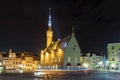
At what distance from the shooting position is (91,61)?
461 feet

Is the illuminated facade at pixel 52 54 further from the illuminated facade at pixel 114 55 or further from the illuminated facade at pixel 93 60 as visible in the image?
the illuminated facade at pixel 114 55

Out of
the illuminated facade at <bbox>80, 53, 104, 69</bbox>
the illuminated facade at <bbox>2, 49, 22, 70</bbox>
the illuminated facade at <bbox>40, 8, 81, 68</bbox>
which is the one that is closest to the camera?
the illuminated facade at <bbox>40, 8, 81, 68</bbox>

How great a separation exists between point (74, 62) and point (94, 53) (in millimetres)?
35518

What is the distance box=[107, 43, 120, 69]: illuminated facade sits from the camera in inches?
4769

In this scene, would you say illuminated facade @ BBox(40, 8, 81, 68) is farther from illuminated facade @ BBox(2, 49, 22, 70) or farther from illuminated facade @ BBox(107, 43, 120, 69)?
illuminated facade @ BBox(2, 49, 22, 70)

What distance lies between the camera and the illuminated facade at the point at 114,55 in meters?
121

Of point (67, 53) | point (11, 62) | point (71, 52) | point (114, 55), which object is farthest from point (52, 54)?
point (11, 62)

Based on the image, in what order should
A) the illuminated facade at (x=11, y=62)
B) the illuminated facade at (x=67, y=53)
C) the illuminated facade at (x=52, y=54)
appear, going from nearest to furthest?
the illuminated facade at (x=67, y=53), the illuminated facade at (x=52, y=54), the illuminated facade at (x=11, y=62)

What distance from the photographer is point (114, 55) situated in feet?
405

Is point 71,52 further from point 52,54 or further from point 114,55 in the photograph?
point 114,55

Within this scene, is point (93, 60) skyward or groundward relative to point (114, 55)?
groundward

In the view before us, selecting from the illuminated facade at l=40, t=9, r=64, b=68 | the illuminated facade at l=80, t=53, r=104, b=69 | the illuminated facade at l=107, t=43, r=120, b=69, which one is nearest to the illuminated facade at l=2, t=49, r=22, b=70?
the illuminated facade at l=40, t=9, r=64, b=68

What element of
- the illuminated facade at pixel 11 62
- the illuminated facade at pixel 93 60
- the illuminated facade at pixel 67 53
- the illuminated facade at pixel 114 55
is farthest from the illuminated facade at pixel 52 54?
the illuminated facade at pixel 11 62

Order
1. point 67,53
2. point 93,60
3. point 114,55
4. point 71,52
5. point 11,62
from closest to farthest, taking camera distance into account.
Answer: point 67,53 → point 71,52 → point 114,55 → point 93,60 → point 11,62
